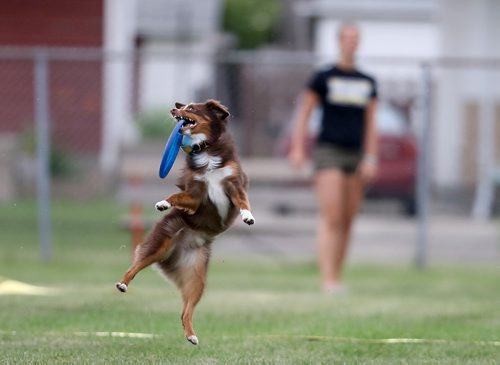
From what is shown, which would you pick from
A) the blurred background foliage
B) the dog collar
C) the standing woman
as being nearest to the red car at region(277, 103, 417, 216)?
the standing woman

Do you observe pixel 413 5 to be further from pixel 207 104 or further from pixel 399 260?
pixel 207 104

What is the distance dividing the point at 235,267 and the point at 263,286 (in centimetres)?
214

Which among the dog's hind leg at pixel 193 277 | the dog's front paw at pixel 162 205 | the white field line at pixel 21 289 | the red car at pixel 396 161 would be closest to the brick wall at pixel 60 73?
the red car at pixel 396 161

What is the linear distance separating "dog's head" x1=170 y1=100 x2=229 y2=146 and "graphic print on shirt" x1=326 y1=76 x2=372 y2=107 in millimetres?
4201

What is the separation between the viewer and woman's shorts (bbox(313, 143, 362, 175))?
32.2 feet

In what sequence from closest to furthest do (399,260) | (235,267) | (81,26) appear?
(235,267)
(399,260)
(81,26)

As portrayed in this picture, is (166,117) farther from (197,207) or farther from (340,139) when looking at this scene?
(197,207)

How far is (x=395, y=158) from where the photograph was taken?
15.5 meters

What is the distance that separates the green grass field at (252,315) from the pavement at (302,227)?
0.87 m

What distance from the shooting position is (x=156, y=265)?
5883 millimetres

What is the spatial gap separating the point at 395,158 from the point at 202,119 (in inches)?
Result: 398

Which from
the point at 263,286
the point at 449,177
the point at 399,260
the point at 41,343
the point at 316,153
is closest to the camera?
the point at 41,343

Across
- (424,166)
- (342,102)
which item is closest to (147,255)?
(342,102)

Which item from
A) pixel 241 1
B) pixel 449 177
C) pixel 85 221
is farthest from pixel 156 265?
pixel 241 1
